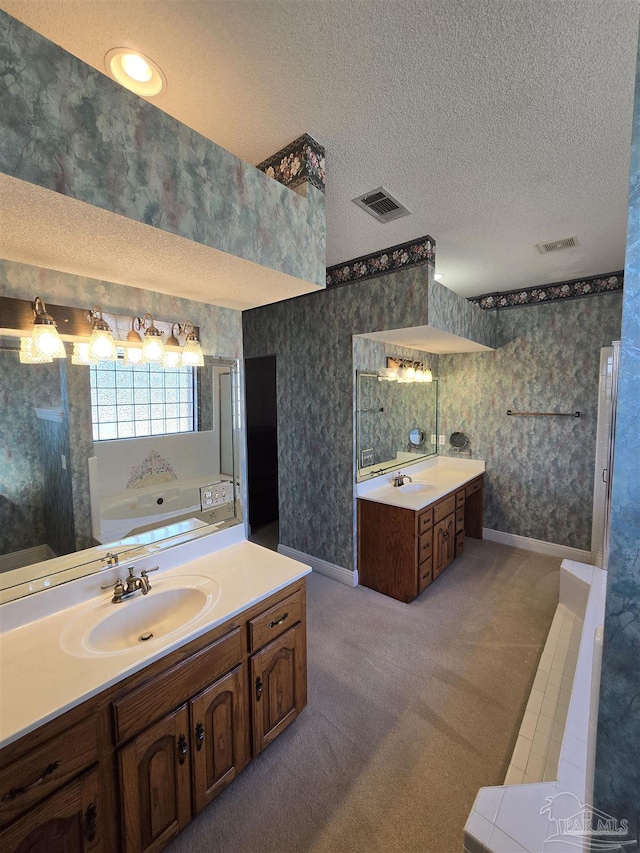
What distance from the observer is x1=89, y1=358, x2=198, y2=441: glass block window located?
61.7 inches

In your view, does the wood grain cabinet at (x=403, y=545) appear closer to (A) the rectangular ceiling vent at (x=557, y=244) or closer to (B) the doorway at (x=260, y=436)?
(B) the doorway at (x=260, y=436)

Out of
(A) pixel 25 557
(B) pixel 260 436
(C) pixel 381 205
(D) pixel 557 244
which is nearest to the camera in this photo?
(A) pixel 25 557

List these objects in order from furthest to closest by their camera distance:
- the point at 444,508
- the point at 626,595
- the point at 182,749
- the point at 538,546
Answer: the point at 538,546 → the point at 444,508 → the point at 182,749 → the point at 626,595

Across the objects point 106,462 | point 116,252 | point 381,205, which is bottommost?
point 106,462

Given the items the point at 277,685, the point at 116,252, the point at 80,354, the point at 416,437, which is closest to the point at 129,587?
the point at 277,685

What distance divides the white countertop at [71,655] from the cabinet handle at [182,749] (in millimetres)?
356

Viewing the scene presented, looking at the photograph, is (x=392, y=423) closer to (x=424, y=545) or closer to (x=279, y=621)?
(x=424, y=545)

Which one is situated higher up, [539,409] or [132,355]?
[132,355]

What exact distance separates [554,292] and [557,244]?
1.14 metres

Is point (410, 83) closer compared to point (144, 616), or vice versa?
point (410, 83)

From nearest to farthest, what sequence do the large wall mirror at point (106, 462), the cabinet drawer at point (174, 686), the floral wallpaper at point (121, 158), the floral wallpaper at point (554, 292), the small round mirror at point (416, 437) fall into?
the floral wallpaper at point (121, 158) < the cabinet drawer at point (174, 686) < the large wall mirror at point (106, 462) < the floral wallpaper at point (554, 292) < the small round mirror at point (416, 437)

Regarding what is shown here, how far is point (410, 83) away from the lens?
4.04 ft

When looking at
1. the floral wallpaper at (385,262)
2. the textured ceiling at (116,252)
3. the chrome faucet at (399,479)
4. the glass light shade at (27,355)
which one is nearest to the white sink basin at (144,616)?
the glass light shade at (27,355)

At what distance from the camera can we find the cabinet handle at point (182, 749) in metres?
1.23
